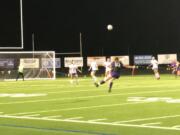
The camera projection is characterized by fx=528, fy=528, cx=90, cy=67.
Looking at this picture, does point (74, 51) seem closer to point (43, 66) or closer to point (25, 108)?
point (43, 66)

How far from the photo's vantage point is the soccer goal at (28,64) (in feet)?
131

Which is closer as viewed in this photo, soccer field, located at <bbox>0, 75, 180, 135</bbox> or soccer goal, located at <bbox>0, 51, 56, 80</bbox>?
soccer field, located at <bbox>0, 75, 180, 135</bbox>

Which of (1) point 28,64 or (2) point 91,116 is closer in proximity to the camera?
(2) point 91,116

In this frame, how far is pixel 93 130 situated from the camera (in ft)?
34.6

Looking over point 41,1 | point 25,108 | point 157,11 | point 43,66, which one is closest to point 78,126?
point 25,108

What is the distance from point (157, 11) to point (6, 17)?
53.4 ft

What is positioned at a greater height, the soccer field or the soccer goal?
the soccer goal

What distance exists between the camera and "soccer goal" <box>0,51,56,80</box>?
39906 mm

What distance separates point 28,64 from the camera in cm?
4069

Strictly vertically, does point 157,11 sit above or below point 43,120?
above

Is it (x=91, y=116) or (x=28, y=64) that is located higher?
(x=28, y=64)

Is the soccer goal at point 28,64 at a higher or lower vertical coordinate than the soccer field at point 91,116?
higher

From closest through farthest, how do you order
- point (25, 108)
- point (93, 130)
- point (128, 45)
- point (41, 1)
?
point (93, 130) < point (25, 108) < point (41, 1) < point (128, 45)

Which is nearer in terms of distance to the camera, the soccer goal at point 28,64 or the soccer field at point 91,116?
the soccer field at point 91,116
